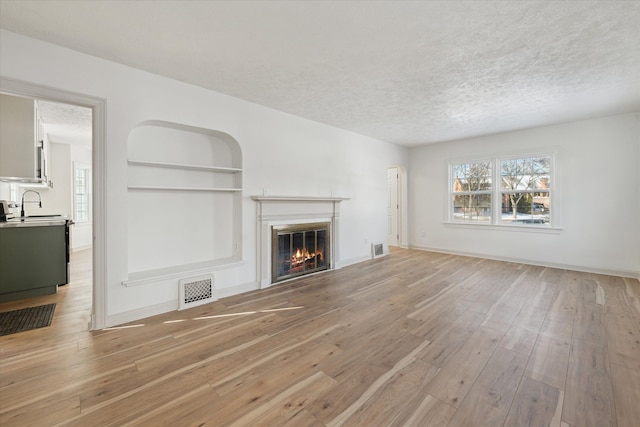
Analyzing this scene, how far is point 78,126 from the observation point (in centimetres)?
526

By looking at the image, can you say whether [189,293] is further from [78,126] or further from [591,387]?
[78,126]

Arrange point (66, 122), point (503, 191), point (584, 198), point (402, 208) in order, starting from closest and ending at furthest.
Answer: point (584, 198)
point (66, 122)
point (503, 191)
point (402, 208)

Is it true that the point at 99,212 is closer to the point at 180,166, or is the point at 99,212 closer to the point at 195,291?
the point at 180,166

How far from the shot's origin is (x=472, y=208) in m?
6.25

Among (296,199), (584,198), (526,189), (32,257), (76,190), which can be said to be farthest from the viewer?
(76,190)

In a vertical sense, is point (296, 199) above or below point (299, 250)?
above

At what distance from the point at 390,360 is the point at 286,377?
0.83 m

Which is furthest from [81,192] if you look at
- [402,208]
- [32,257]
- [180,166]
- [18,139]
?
[402,208]

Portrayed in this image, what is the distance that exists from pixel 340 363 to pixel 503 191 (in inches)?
215

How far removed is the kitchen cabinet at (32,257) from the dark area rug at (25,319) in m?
0.44

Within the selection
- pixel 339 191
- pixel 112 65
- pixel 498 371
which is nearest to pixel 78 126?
pixel 112 65

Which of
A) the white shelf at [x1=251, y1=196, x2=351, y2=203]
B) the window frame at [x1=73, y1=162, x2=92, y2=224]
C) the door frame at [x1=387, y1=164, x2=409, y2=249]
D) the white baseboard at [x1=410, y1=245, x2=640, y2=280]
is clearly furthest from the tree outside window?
the window frame at [x1=73, y1=162, x2=92, y2=224]

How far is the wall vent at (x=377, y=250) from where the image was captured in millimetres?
5945

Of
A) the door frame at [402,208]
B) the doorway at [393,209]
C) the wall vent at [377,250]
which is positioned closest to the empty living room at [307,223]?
the wall vent at [377,250]
